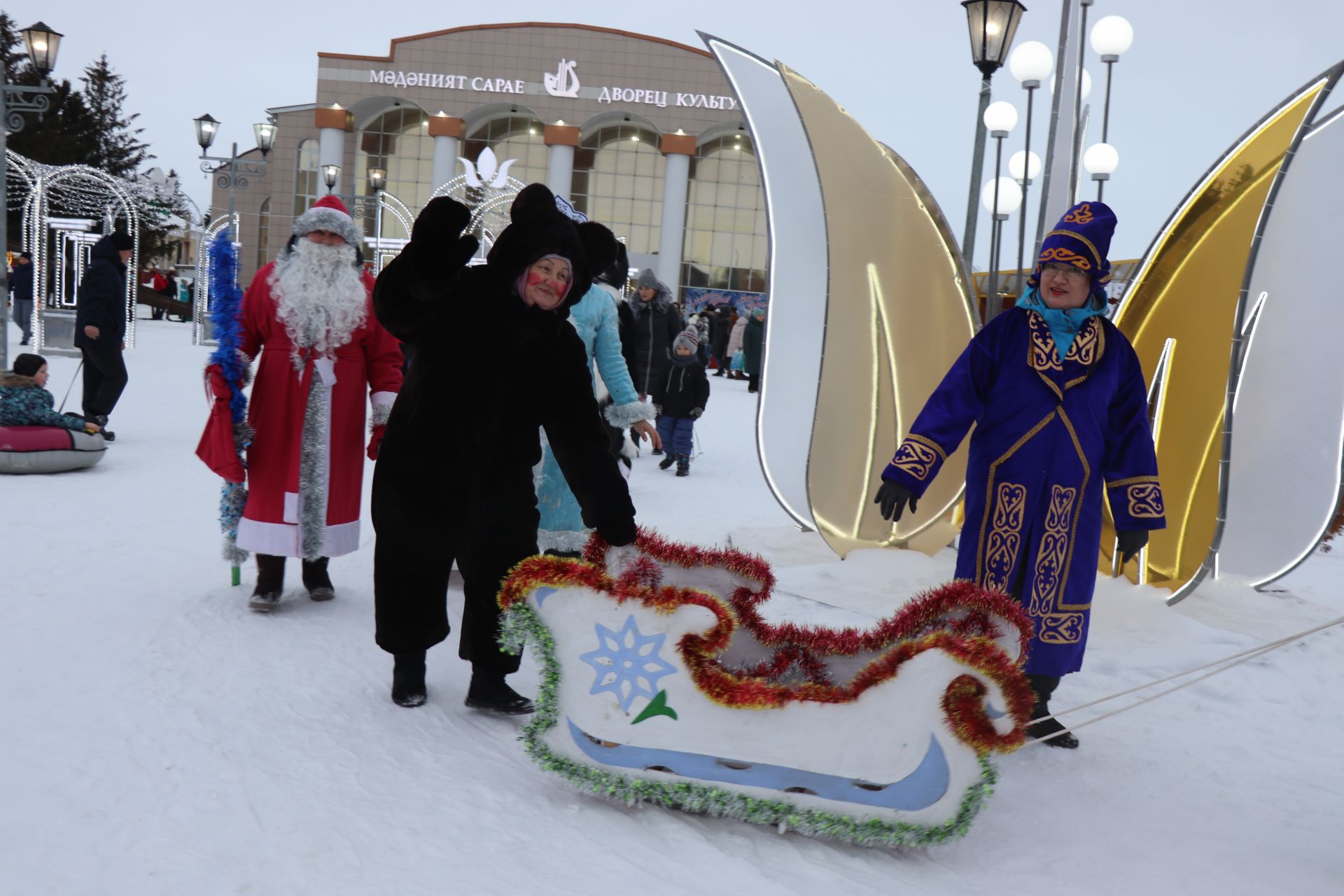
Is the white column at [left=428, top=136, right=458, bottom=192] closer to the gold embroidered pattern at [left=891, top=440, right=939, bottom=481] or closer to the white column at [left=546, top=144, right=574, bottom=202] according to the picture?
the white column at [left=546, top=144, right=574, bottom=202]

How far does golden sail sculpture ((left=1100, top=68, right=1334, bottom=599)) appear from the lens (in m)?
4.79

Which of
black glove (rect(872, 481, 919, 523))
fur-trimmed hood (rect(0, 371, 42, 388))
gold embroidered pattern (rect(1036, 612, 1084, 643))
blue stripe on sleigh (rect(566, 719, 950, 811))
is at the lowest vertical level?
blue stripe on sleigh (rect(566, 719, 950, 811))

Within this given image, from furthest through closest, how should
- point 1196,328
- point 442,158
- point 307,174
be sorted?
1. point 307,174
2. point 442,158
3. point 1196,328

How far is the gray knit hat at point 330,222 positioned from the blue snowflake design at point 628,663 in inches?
89.4

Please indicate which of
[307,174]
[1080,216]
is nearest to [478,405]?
[1080,216]

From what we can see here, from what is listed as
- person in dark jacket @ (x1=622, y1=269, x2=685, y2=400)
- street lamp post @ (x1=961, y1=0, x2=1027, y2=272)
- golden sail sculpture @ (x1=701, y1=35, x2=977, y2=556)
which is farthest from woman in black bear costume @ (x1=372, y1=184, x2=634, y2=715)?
person in dark jacket @ (x1=622, y1=269, x2=685, y2=400)

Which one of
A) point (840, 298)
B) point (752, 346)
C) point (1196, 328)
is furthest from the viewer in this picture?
point (752, 346)

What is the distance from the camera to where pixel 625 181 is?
120 ft

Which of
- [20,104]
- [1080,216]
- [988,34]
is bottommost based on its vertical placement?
[1080,216]

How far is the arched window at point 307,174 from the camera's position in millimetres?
38188

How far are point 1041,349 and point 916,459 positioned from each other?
552 millimetres

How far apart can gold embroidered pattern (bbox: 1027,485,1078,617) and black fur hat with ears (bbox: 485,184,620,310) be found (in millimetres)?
1586

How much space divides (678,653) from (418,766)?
2.73ft

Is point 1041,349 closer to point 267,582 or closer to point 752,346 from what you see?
point 267,582
